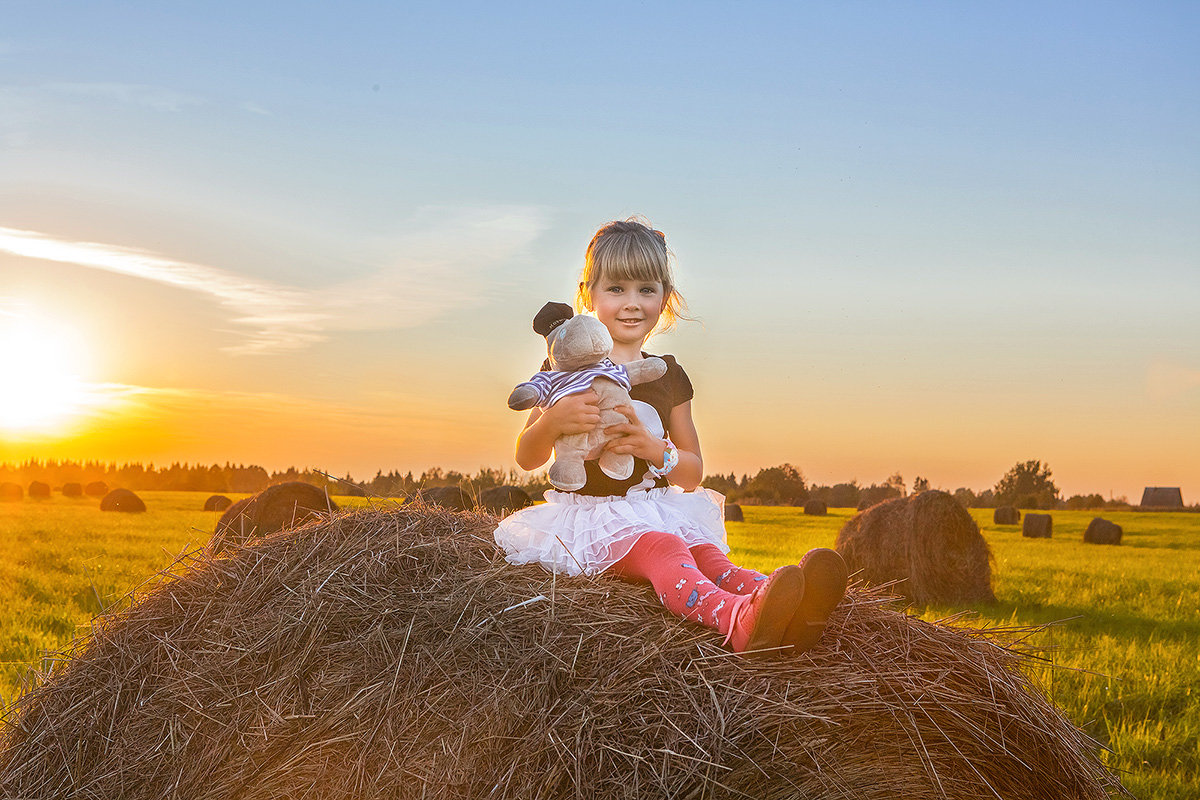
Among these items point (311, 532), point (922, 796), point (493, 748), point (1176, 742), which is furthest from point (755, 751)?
point (1176, 742)

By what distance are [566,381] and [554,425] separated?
0.18 meters

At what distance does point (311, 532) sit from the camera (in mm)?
4066

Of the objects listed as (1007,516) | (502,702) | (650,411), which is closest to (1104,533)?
(1007,516)

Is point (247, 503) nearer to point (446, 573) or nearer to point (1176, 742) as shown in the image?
point (446, 573)

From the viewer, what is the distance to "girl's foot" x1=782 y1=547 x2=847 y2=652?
272 centimetres

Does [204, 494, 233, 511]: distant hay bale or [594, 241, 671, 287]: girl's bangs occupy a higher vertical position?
[594, 241, 671, 287]: girl's bangs

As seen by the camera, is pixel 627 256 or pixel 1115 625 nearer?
pixel 627 256

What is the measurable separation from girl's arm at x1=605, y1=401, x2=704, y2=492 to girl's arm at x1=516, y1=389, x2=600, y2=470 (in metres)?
0.14

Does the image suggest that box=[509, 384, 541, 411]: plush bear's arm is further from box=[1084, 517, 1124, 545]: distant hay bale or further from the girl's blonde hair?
box=[1084, 517, 1124, 545]: distant hay bale

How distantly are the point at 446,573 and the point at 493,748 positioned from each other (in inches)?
35.1

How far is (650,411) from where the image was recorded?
3.84 metres

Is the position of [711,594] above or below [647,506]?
below

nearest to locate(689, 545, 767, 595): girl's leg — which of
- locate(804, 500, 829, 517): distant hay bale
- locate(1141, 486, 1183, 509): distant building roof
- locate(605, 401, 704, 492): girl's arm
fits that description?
locate(605, 401, 704, 492): girl's arm

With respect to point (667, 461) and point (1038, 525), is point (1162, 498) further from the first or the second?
point (667, 461)
